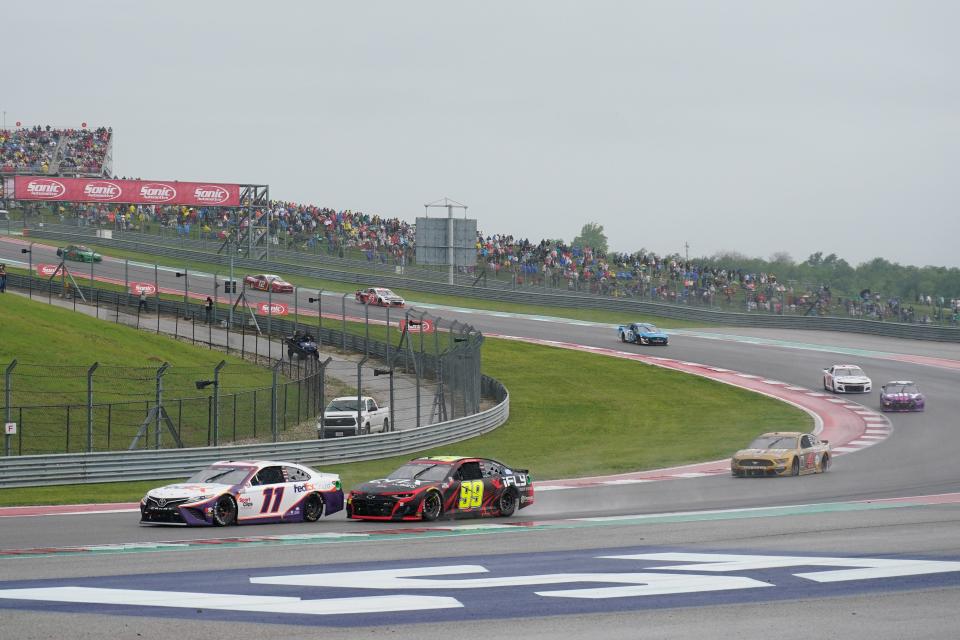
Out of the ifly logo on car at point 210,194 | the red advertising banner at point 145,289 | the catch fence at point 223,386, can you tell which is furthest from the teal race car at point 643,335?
the ifly logo on car at point 210,194

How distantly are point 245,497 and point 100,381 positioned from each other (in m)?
18.6

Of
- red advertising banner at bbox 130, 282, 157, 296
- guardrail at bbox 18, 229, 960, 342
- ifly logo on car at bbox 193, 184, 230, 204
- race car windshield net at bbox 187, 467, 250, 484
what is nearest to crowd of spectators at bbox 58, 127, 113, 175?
guardrail at bbox 18, 229, 960, 342

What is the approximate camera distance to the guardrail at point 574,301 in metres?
62.4

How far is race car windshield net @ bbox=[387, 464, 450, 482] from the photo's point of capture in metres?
20.1

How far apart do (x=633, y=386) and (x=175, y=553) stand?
108 feet

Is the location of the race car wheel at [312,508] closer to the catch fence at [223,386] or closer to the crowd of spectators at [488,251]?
the catch fence at [223,386]

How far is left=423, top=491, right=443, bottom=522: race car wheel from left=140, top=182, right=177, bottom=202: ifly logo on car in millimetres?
63538

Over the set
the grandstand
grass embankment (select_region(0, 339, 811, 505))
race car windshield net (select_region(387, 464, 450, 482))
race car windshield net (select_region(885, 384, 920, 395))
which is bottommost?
grass embankment (select_region(0, 339, 811, 505))

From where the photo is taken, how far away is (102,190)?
7812 cm

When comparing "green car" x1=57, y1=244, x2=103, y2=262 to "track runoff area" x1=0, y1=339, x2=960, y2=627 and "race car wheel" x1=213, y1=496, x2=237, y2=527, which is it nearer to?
"race car wheel" x1=213, y1=496, x2=237, y2=527

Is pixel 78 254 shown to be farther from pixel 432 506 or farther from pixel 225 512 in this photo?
pixel 432 506

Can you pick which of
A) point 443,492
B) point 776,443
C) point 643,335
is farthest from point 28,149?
point 443,492

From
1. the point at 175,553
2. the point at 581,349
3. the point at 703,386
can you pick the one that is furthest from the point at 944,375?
the point at 175,553

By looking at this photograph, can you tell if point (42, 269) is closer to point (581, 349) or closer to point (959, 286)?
point (581, 349)
